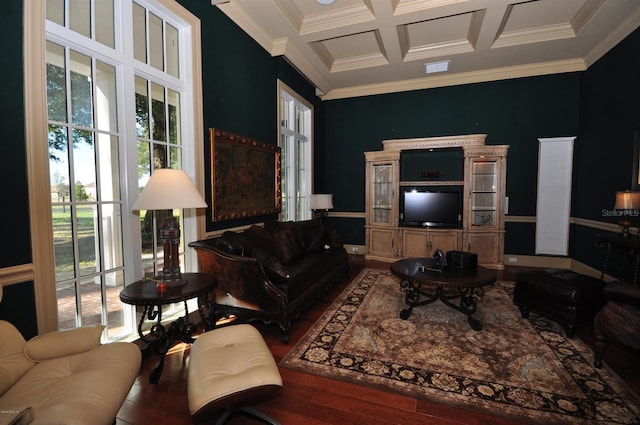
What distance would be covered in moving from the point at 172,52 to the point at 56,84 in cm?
123

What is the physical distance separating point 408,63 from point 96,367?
5.65m

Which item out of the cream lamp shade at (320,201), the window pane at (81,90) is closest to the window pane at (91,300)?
the window pane at (81,90)

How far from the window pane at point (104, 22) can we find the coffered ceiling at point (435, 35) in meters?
1.16

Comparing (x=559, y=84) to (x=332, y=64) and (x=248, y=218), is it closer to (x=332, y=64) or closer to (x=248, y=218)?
(x=332, y=64)

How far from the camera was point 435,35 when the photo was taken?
177 inches

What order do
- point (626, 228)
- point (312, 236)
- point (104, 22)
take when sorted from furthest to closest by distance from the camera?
point (312, 236) → point (626, 228) → point (104, 22)

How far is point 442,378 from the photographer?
2.15m

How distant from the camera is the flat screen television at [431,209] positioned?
18.0 ft

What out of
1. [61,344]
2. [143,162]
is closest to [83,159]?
[143,162]

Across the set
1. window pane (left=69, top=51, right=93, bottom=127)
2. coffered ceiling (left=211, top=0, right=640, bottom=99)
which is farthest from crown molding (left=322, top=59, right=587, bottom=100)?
window pane (left=69, top=51, right=93, bottom=127)

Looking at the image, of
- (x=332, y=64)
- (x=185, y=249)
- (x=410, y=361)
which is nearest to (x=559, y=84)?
(x=332, y=64)

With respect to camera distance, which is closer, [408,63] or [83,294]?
[83,294]

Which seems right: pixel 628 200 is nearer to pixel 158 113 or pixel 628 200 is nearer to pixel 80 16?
pixel 158 113

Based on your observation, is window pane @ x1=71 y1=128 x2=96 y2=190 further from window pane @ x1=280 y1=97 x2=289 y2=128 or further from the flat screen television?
the flat screen television
